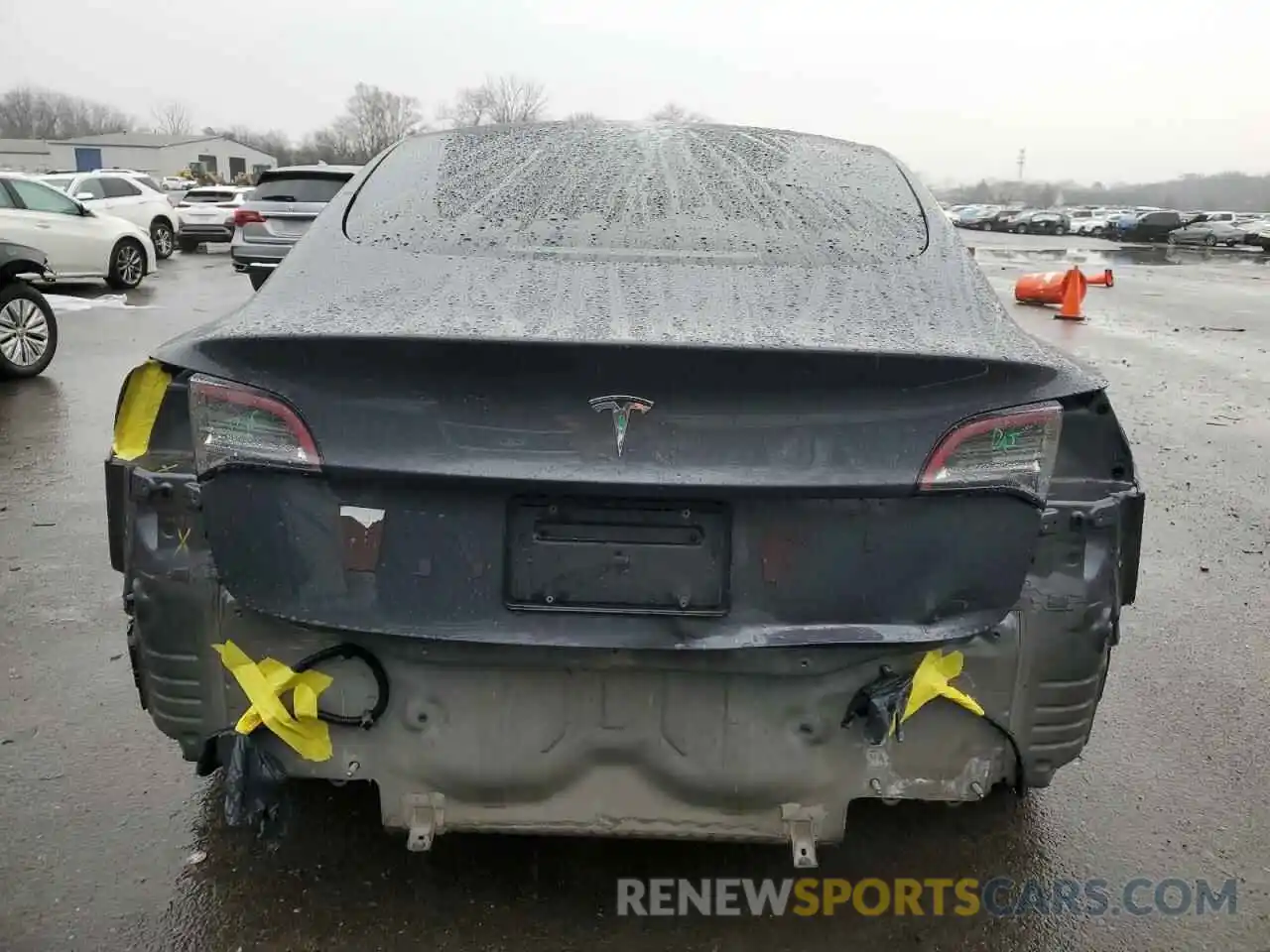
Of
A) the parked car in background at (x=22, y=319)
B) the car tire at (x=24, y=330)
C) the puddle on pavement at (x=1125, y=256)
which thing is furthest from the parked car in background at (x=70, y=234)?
the puddle on pavement at (x=1125, y=256)

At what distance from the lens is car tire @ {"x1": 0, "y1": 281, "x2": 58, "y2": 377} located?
889 centimetres

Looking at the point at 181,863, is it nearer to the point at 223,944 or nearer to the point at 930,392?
the point at 223,944

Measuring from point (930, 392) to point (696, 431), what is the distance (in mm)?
455

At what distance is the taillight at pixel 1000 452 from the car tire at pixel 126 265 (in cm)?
1617

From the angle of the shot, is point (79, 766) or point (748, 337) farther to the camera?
point (79, 766)

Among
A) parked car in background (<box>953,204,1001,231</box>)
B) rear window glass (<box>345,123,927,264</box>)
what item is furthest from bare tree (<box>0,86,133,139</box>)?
rear window glass (<box>345,123,927,264</box>)

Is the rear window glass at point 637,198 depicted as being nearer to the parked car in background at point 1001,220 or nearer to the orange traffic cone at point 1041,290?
Result: the orange traffic cone at point 1041,290

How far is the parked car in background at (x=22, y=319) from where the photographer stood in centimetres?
890

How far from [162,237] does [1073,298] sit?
1773 cm

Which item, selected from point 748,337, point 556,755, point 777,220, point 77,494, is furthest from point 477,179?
point 77,494

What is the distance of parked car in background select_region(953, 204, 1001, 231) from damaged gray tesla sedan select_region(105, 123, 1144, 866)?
67.3 metres

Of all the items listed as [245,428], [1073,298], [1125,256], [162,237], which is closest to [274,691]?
[245,428]

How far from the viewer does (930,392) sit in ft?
6.64

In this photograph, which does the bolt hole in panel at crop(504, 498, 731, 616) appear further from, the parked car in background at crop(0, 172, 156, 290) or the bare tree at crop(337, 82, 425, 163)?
the bare tree at crop(337, 82, 425, 163)
